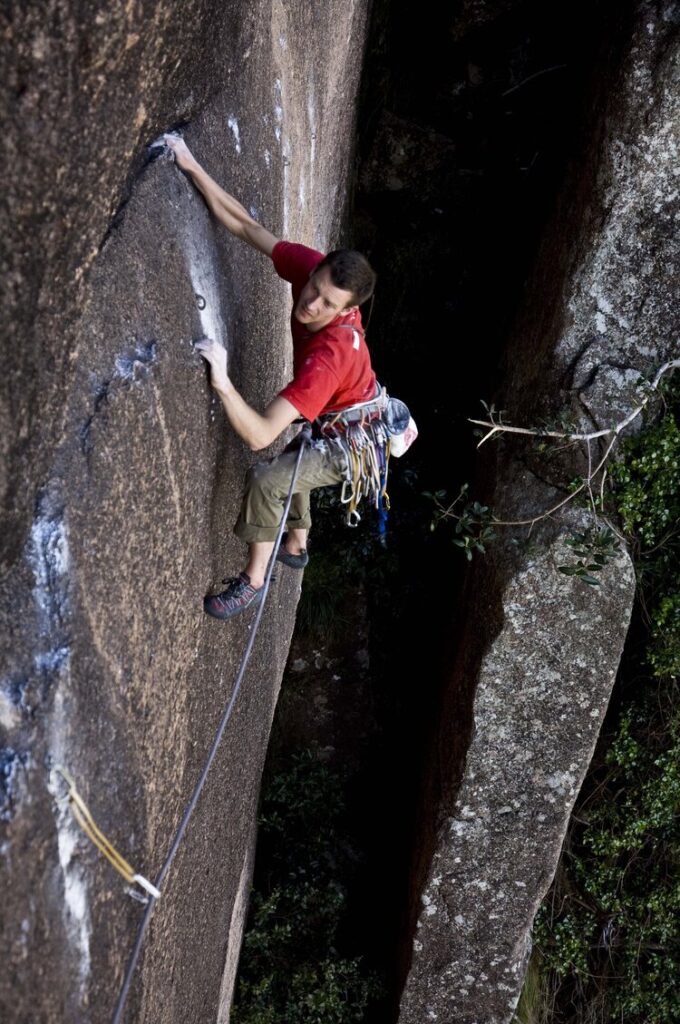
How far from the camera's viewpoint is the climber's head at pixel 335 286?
261 cm

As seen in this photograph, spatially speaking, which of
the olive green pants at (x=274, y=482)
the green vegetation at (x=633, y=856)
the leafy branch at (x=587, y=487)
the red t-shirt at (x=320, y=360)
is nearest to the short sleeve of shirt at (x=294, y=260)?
the red t-shirt at (x=320, y=360)

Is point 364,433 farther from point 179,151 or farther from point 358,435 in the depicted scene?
point 179,151

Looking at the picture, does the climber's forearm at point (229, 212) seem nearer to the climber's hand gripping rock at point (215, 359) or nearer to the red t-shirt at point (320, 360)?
the red t-shirt at point (320, 360)

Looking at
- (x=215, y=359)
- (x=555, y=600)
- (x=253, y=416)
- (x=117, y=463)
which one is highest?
(x=215, y=359)

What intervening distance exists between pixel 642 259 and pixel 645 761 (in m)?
2.69

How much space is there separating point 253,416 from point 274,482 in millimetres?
464

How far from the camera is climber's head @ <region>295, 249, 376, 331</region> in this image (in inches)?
103

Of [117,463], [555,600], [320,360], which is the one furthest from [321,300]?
[555,600]

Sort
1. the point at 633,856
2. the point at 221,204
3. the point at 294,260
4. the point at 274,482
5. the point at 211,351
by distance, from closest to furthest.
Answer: the point at 211,351
the point at 221,204
the point at 294,260
the point at 274,482
the point at 633,856

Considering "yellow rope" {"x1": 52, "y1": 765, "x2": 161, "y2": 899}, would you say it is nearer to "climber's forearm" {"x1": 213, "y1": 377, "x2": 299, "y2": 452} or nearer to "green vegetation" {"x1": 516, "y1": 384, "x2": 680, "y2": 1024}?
"climber's forearm" {"x1": 213, "y1": 377, "x2": 299, "y2": 452}

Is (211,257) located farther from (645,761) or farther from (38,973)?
(645,761)

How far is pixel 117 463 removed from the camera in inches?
83.1

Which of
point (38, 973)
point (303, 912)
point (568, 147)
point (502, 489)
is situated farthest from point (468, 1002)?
point (568, 147)

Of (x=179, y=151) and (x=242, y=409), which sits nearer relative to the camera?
(x=179, y=151)
